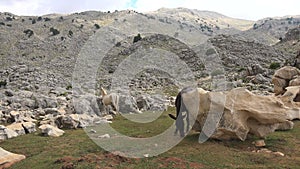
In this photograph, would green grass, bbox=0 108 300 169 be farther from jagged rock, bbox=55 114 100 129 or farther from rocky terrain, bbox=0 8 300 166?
jagged rock, bbox=55 114 100 129

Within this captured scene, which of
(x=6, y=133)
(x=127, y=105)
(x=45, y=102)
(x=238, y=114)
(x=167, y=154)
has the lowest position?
(x=45, y=102)

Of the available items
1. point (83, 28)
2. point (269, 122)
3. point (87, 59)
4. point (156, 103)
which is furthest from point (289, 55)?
point (83, 28)

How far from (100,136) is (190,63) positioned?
65.3m

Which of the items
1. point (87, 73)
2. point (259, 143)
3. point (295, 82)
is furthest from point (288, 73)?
point (87, 73)

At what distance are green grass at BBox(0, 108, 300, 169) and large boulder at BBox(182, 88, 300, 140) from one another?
64 centimetres

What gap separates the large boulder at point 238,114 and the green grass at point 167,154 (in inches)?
25.1

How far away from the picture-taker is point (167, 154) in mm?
17469

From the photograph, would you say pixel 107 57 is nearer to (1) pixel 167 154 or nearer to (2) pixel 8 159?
(2) pixel 8 159

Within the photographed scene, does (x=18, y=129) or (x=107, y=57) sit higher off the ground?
(x=18, y=129)

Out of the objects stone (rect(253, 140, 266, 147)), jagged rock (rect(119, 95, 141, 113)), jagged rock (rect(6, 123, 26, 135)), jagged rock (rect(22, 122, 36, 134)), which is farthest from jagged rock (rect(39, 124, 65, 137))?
stone (rect(253, 140, 266, 147))

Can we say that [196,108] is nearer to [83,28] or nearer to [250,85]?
[250,85]

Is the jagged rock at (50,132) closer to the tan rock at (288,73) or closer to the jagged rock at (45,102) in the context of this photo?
the jagged rock at (45,102)

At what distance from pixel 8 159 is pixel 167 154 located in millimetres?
8186

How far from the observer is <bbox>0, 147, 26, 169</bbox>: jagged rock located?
→ 16.6 m
